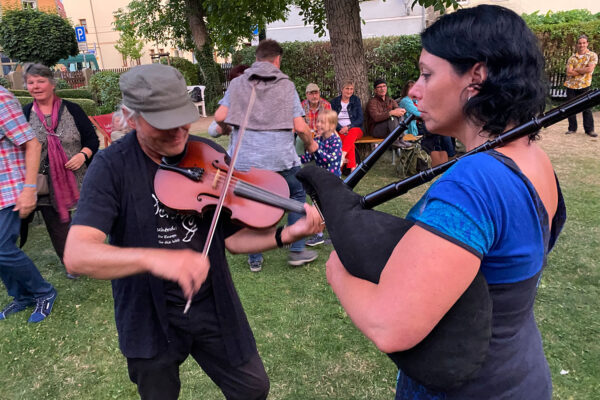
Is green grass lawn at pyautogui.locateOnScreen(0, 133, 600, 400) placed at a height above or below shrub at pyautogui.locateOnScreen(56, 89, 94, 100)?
below

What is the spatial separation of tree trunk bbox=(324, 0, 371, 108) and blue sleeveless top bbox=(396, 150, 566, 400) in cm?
711

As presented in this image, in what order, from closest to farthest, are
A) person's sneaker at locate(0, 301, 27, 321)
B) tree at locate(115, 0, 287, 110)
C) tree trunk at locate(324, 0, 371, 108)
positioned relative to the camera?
1. person's sneaker at locate(0, 301, 27, 321)
2. tree trunk at locate(324, 0, 371, 108)
3. tree at locate(115, 0, 287, 110)

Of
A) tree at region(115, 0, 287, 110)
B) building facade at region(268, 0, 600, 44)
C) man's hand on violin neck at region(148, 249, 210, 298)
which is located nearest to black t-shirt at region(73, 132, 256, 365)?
man's hand on violin neck at region(148, 249, 210, 298)

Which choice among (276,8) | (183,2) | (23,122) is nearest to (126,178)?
(23,122)

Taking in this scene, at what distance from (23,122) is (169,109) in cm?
251

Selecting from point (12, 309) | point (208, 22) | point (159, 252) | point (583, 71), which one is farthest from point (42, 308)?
point (583, 71)

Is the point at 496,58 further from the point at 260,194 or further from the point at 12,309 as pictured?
the point at 12,309

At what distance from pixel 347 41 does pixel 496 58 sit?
7.13 meters

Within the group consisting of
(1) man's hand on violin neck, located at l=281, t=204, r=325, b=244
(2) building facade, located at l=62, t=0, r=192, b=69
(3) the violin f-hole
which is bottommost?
(1) man's hand on violin neck, located at l=281, t=204, r=325, b=244

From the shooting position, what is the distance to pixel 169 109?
1.68m

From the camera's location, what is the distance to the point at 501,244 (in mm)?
979

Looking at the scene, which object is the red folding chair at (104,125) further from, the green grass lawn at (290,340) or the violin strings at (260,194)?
the violin strings at (260,194)

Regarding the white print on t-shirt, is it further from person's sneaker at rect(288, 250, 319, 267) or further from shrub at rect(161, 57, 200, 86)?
shrub at rect(161, 57, 200, 86)

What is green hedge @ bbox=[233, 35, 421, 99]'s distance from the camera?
12.9m
